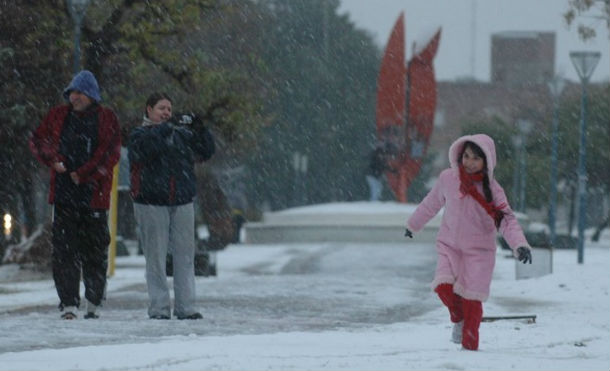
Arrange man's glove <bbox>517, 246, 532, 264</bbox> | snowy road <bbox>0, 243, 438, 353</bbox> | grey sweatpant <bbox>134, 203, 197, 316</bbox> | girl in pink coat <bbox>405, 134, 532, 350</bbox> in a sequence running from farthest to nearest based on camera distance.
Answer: grey sweatpant <bbox>134, 203, 197, 316</bbox> < snowy road <bbox>0, 243, 438, 353</bbox> < girl in pink coat <bbox>405, 134, 532, 350</bbox> < man's glove <bbox>517, 246, 532, 264</bbox>

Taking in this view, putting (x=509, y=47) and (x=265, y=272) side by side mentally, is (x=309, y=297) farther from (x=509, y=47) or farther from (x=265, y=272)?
(x=509, y=47)

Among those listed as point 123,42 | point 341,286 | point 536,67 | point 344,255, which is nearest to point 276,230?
point 344,255

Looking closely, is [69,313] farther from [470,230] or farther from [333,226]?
[333,226]

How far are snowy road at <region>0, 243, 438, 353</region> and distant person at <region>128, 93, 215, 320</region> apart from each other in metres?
0.31

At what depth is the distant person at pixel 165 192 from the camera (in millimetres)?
10398

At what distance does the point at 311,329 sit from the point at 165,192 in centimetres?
138

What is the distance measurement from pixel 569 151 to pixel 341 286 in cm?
5760

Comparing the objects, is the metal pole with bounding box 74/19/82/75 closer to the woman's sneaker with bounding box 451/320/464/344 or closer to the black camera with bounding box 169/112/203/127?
the black camera with bounding box 169/112/203/127

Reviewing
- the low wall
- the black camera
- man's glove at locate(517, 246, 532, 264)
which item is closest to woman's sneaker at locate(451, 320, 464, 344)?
man's glove at locate(517, 246, 532, 264)

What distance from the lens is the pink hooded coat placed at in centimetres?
864

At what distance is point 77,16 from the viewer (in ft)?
63.4

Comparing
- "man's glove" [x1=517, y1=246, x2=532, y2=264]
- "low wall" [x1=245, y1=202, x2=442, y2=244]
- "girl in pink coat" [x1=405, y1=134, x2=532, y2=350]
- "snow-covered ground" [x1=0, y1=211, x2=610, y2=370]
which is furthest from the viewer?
"low wall" [x1=245, y1=202, x2=442, y2=244]

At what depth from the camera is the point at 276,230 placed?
44.4 meters

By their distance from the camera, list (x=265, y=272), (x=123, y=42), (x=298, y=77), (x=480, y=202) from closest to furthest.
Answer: (x=480, y=202)
(x=123, y=42)
(x=265, y=272)
(x=298, y=77)
